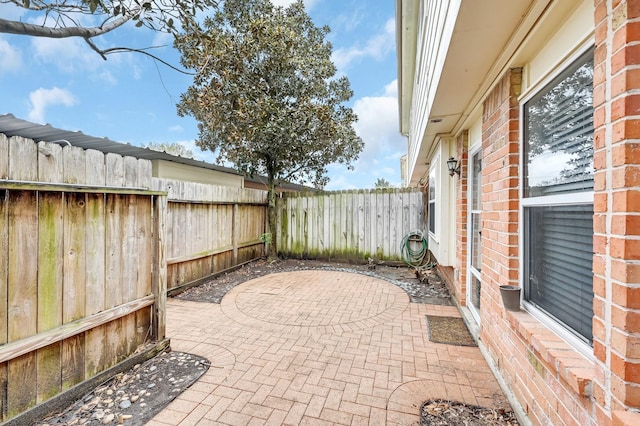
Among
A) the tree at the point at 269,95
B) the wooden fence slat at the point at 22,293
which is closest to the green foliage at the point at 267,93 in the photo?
the tree at the point at 269,95

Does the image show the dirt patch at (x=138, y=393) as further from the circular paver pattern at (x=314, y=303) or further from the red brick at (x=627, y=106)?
the red brick at (x=627, y=106)

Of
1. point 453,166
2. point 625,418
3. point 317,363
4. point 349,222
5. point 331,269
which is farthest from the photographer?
point 349,222

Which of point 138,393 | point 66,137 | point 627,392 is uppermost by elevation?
point 66,137

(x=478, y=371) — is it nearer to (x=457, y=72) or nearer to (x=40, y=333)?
(x=457, y=72)

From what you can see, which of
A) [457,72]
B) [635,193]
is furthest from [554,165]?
[457,72]

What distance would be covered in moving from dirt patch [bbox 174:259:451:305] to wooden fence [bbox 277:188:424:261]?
1.32 ft

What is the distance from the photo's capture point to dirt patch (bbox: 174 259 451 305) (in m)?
4.94

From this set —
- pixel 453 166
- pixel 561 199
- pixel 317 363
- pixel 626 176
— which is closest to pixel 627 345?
pixel 626 176

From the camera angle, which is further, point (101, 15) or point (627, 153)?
point (101, 15)

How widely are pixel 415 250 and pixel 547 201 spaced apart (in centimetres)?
571

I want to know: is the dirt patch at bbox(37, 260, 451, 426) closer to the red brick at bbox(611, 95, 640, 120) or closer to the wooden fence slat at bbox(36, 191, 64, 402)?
the wooden fence slat at bbox(36, 191, 64, 402)

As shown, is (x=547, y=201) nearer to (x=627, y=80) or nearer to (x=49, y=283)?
(x=627, y=80)

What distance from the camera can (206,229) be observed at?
594cm

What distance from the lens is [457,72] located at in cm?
260
